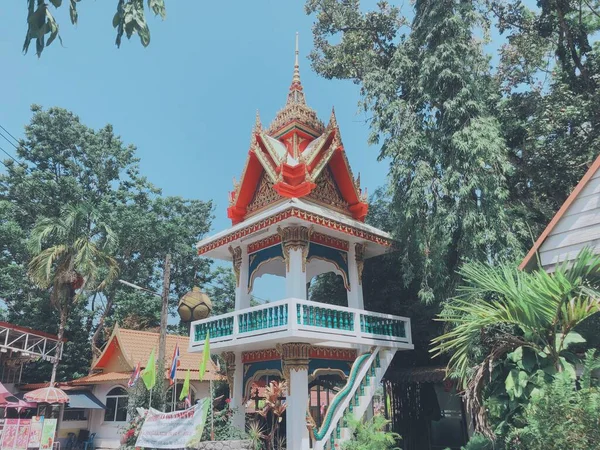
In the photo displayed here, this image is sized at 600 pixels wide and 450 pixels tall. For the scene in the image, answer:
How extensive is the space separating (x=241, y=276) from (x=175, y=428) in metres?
4.45

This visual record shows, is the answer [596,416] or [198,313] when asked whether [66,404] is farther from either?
[596,416]

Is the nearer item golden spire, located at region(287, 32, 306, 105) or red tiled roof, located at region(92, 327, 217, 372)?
golden spire, located at region(287, 32, 306, 105)

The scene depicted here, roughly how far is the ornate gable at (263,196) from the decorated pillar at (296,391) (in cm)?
A: 395

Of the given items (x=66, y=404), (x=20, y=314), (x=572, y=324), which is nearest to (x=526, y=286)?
(x=572, y=324)

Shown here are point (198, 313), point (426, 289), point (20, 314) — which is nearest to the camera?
point (426, 289)

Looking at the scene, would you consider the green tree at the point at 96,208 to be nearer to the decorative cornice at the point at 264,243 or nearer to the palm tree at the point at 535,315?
the decorative cornice at the point at 264,243

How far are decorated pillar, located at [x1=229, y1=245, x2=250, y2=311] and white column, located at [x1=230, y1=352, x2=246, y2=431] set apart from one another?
51.8 inches

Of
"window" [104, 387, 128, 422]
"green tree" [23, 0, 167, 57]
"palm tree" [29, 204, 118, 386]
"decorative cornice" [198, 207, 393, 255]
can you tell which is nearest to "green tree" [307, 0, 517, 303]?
"decorative cornice" [198, 207, 393, 255]

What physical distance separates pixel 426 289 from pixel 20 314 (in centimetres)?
2229

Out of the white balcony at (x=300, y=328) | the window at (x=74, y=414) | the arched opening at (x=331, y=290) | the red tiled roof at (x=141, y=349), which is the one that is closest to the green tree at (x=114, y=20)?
the white balcony at (x=300, y=328)

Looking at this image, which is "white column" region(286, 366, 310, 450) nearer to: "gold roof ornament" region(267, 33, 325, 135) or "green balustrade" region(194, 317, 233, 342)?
"green balustrade" region(194, 317, 233, 342)

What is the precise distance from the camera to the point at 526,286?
5492mm

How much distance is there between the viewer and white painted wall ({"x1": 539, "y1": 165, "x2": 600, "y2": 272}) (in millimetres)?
5402

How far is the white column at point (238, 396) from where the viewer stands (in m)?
11.4
